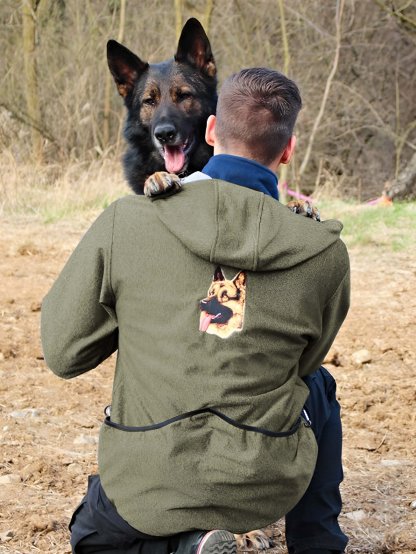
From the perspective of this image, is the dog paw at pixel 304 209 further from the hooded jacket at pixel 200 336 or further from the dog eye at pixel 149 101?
the dog eye at pixel 149 101

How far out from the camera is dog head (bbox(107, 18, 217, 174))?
458 cm

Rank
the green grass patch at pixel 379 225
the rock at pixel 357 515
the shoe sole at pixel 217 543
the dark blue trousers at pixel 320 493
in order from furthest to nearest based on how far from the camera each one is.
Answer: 1. the green grass patch at pixel 379 225
2. the rock at pixel 357 515
3. the dark blue trousers at pixel 320 493
4. the shoe sole at pixel 217 543

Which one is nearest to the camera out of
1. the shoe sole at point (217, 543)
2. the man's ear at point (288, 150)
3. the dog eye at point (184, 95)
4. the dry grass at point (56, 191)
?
the shoe sole at point (217, 543)

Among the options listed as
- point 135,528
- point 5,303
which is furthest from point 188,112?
point 135,528

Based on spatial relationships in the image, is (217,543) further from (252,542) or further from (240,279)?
(252,542)

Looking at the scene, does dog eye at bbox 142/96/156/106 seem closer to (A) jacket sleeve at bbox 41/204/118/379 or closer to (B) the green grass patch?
(A) jacket sleeve at bbox 41/204/118/379

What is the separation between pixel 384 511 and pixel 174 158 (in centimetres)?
220

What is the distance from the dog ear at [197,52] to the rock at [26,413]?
215 cm

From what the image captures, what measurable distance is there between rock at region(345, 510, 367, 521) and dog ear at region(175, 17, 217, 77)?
262 centimetres

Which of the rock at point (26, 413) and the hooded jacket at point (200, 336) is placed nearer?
the hooded jacket at point (200, 336)

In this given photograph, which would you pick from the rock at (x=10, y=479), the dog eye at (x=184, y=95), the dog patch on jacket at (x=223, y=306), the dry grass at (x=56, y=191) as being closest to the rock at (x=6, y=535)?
the rock at (x=10, y=479)

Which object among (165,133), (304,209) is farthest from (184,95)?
(304,209)

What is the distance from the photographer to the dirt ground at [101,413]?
3.29 metres

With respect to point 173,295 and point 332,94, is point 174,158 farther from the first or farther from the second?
point 332,94
